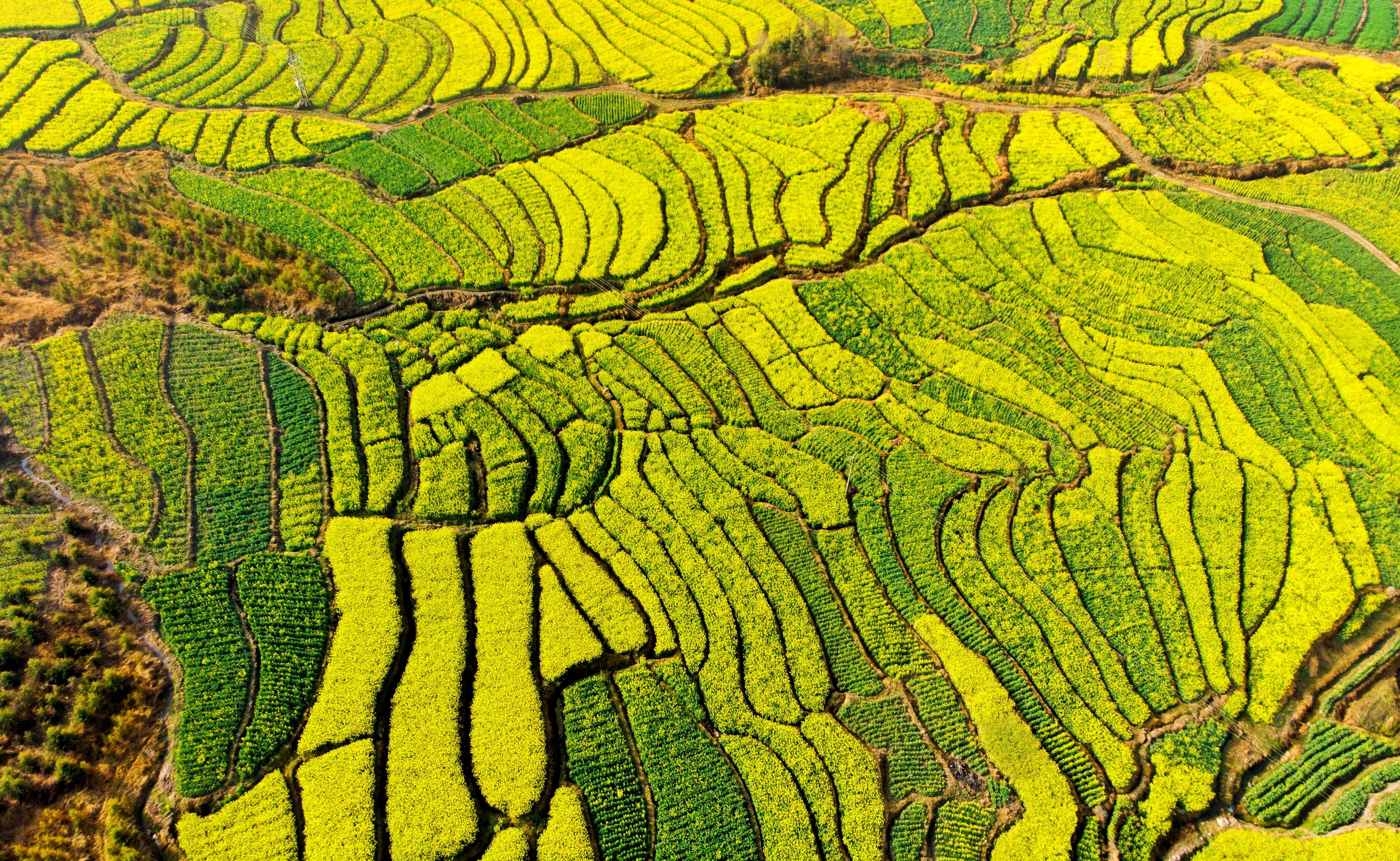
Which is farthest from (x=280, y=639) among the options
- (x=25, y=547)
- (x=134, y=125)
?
(x=134, y=125)

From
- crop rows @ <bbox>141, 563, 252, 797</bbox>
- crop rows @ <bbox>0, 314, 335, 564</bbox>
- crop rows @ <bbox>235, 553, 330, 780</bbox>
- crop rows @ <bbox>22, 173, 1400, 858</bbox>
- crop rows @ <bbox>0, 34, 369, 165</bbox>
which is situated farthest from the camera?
crop rows @ <bbox>0, 34, 369, 165</bbox>

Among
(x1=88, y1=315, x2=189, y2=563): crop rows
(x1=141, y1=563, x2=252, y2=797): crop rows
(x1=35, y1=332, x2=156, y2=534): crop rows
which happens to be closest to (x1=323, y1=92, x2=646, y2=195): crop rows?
(x1=88, y1=315, x2=189, y2=563): crop rows

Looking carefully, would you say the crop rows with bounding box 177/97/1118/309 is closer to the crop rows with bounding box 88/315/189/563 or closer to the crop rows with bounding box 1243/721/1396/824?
the crop rows with bounding box 88/315/189/563

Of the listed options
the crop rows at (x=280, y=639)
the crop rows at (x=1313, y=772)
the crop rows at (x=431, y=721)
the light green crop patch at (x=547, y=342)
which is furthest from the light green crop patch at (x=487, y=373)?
the crop rows at (x=1313, y=772)

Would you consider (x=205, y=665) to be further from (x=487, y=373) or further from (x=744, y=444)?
(x=744, y=444)

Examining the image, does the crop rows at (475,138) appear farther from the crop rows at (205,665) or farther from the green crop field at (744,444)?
the crop rows at (205,665)

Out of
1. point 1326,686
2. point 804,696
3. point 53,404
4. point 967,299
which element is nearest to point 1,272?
point 53,404
